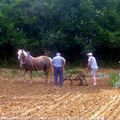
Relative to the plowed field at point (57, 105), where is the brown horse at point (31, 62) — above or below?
A: above

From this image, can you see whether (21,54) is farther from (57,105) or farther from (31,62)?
(57,105)

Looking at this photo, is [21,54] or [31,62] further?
[31,62]

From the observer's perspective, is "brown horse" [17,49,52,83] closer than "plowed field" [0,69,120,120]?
No

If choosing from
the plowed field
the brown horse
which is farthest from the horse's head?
the plowed field

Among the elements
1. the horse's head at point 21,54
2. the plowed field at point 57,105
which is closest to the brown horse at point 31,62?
the horse's head at point 21,54

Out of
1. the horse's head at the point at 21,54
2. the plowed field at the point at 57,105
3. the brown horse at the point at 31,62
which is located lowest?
the plowed field at the point at 57,105

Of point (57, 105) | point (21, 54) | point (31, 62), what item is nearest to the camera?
point (57, 105)

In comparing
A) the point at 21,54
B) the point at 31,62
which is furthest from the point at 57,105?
the point at 31,62

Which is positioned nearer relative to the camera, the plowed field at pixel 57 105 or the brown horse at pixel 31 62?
the plowed field at pixel 57 105

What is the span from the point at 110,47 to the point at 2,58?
9.05 metres

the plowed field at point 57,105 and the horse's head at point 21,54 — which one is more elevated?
the horse's head at point 21,54

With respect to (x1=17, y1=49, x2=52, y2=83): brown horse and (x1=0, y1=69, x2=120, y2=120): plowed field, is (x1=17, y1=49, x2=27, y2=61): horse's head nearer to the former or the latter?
Answer: (x1=17, y1=49, x2=52, y2=83): brown horse

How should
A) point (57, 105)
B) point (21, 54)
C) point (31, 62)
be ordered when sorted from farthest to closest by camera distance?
point (31, 62)
point (21, 54)
point (57, 105)

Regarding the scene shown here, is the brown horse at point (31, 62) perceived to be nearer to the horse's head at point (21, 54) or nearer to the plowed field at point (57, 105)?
the horse's head at point (21, 54)
